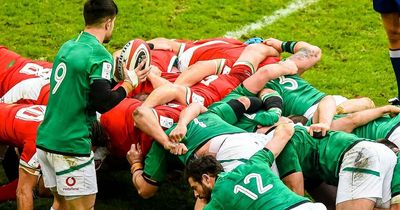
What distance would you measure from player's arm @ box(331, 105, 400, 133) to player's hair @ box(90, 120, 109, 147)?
188 cm

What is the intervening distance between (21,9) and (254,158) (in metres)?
6.76

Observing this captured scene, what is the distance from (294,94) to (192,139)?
141 centimetres

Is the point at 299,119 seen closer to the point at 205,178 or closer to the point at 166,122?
the point at 166,122

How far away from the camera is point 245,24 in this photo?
38.5ft

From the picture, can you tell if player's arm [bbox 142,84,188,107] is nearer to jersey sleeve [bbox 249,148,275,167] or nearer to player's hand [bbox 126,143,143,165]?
player's hand [bbox 126,143,143,165]

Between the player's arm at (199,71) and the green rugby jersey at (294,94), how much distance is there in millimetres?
634

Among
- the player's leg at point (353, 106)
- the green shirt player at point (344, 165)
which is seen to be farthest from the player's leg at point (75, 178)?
the player's leg at point (353, 106)

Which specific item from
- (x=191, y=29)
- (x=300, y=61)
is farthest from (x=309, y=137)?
(x=191, y=29)

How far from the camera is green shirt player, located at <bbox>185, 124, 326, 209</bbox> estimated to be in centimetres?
563

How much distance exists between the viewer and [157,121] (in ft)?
23.6

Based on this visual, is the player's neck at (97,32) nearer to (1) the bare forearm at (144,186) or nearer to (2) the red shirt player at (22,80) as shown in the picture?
(1) the bare forearm at (144,186)

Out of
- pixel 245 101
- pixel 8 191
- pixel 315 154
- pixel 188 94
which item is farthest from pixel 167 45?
pixel 315 154

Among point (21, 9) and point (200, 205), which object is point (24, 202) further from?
point (21, 9)

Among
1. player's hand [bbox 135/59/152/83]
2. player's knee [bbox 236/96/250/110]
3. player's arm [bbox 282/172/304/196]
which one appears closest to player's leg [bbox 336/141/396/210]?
player's arm [bbox 282/172/304/196]
